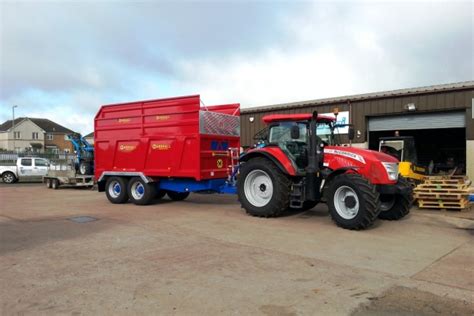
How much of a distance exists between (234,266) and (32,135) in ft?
247

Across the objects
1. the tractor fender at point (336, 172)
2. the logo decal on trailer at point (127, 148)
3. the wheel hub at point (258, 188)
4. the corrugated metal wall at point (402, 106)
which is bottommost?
the wheel hub at point (258, 188)

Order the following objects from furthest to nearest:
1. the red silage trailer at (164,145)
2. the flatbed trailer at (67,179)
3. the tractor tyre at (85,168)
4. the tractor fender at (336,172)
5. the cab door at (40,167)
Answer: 1. the cab door at (40,167)
2. the tractor tyre at (85,168)
3. the flatbed trailer at (67,179)
4. the red silage trailer at (164,145)
5. the tractor fender at (336,172)

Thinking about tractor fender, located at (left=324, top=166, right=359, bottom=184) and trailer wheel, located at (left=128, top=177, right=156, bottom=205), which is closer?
tractor fender, located at (left=324, top=166, right=359, bottom=184)

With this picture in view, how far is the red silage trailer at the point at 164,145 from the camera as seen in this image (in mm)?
11383

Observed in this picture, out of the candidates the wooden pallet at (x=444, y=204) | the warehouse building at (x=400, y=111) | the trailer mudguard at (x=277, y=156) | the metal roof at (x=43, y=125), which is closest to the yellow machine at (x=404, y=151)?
the warehouse building at (x=400, y=111)

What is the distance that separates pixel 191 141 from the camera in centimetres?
1129

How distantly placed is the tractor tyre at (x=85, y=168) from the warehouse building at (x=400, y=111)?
812cm

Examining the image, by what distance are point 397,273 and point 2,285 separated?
16.3ft

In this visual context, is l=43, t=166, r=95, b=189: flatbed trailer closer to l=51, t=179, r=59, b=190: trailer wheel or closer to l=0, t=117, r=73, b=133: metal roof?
l=51, t=179, r=59, b=190: trailer wheel

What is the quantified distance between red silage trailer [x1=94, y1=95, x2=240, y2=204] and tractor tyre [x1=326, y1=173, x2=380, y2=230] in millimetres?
3968

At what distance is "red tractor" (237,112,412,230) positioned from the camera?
8.41m

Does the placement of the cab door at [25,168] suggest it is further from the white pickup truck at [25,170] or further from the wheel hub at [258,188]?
the wheel hub at [258,188]

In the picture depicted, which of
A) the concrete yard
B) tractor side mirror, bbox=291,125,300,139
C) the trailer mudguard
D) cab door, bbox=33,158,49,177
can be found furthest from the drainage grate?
cab door, bbox=33,158,49,177

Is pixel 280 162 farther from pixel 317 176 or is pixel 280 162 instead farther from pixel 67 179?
pixel 67 179
